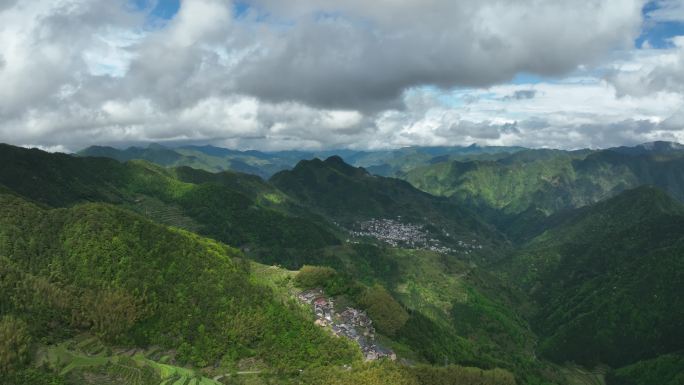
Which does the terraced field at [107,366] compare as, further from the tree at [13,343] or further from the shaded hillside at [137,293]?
the tree at [13,343]

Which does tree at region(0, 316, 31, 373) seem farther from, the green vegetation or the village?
the village

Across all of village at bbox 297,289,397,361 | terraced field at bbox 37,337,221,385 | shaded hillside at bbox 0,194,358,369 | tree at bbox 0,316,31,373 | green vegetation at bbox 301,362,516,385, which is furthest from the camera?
village at bbox 297,289,397,361

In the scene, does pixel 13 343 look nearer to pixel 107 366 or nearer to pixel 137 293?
pixel 107 366

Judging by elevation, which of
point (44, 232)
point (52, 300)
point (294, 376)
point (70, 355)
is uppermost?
point (44, 232)

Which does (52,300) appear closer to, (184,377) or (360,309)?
(184,377)

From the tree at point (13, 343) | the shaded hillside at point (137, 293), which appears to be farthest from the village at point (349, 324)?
the tree at point (13, 343)

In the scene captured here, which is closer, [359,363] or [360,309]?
[359,363]

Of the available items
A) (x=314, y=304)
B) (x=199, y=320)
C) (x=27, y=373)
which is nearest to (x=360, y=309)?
(x=314, y=304)

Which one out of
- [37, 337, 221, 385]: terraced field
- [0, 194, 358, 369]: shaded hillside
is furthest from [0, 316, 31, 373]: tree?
[37, 337, 221, 385]: terraced field
